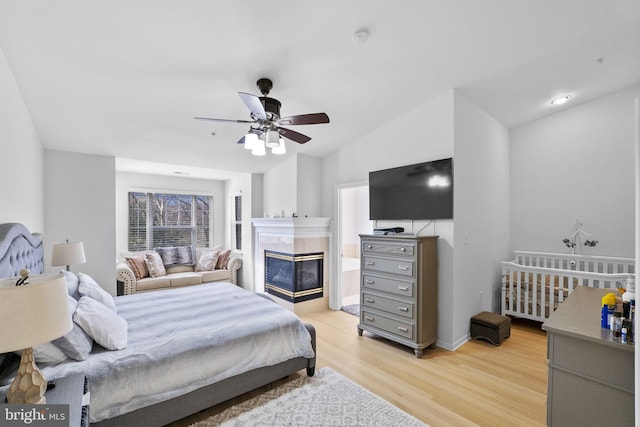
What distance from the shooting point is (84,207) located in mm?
4098

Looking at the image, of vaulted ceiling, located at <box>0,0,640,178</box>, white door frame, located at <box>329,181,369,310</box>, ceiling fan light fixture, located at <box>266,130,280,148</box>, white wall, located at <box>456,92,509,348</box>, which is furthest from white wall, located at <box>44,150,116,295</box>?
white wall, located at <box>456,92,509,348</box>

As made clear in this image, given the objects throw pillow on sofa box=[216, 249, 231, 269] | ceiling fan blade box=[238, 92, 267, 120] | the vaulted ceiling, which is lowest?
throw pillow on sofa box=[216, 249, 231, 269]

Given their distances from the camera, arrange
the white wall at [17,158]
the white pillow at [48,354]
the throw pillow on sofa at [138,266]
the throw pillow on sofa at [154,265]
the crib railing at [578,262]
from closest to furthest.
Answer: the white pillow at [48,354] < the white wall at [17,158] < the crib railing at [578,262] < the throw pillow on sofa at [138,266] < the throw pillow on sofa at [154,265]

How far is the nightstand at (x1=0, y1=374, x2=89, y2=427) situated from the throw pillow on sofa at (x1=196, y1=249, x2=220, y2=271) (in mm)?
4268

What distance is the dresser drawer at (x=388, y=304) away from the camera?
10.2 ft

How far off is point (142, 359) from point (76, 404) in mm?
570

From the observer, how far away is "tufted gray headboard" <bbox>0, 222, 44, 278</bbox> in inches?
67.7

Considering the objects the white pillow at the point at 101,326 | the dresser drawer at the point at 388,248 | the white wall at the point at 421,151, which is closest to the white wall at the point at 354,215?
the white wall at the point at 421,151

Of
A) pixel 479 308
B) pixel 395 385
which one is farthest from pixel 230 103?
pixel 479 308

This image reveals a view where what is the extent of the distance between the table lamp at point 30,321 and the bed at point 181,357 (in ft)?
1.63

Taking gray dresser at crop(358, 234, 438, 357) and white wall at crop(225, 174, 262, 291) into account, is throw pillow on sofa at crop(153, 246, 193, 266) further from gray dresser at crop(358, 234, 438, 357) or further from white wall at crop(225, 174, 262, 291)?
gray dresser at crop(358, 234, 438, 357)

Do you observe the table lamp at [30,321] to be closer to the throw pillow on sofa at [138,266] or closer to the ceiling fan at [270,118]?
the ceiling fan at [270,118]

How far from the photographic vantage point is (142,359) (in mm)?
1836

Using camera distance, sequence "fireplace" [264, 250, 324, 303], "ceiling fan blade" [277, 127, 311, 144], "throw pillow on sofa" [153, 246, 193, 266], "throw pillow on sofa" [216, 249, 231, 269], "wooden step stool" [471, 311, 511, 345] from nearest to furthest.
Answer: "ceiling fan blade" [277, 127, 311, 144] → "wooden step stool" [471, 311, 511, 345] → "fireplace" [264, 250, 324, 303] → "throw pillow on sofa" [153, 246, 193, 266] → "throw pillow on sofa" [216, 249, 231, 269]
